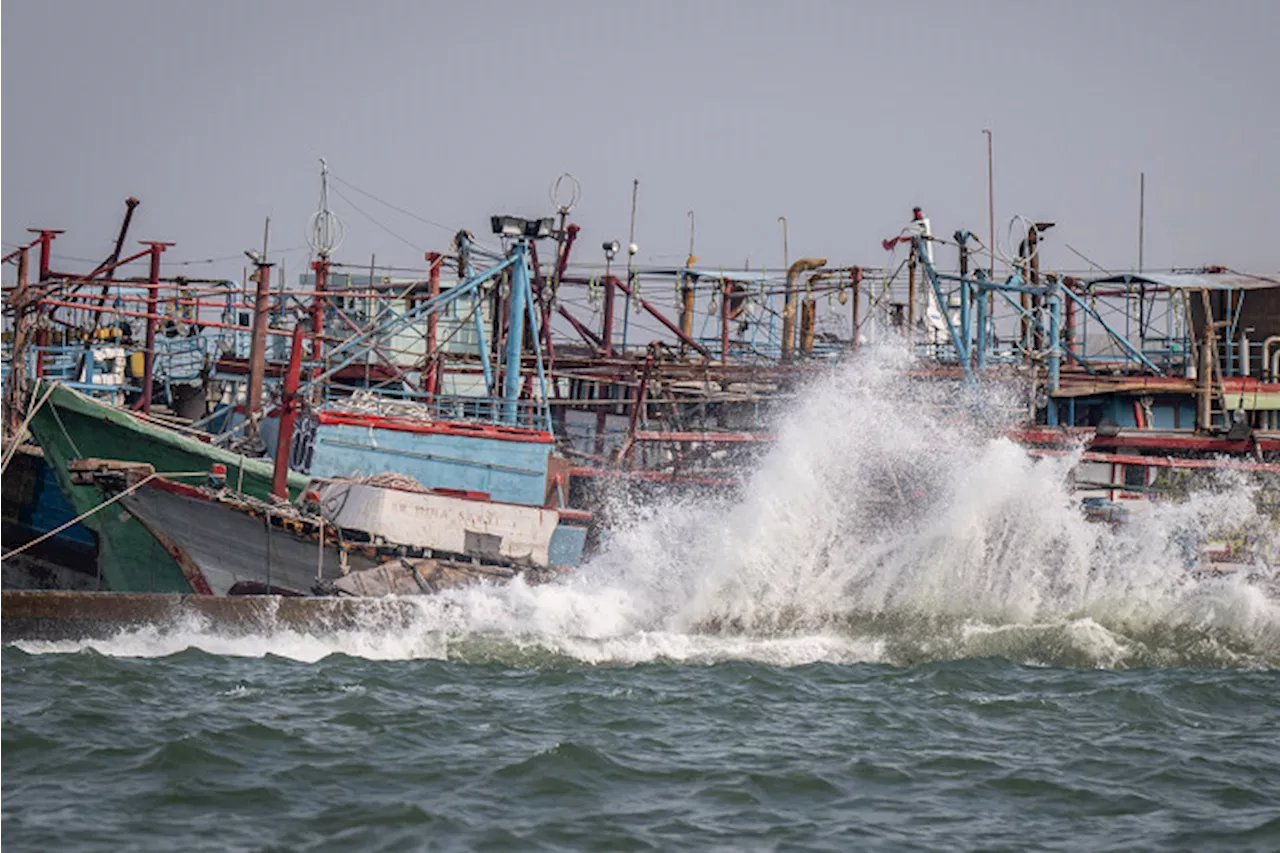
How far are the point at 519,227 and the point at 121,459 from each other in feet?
25.5

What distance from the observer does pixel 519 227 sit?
2655 cm

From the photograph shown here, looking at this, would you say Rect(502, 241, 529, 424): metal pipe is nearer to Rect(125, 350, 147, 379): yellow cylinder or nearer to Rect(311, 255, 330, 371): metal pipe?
Rect(311, 255, 330, 371): metal pipe

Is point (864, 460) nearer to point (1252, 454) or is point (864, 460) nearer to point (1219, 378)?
point (1252, 454)

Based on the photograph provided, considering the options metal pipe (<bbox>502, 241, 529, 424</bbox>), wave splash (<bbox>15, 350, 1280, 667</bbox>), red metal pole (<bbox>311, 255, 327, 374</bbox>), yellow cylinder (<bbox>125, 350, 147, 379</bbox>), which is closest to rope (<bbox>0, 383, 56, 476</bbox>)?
red metal pole (<bbox>311, 255, 327, 374</bbox>)

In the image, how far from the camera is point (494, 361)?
33219mm

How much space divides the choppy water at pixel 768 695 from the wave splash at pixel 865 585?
46 millimetres

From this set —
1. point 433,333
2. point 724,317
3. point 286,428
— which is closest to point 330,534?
point 286,428

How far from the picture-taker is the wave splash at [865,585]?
1678cm

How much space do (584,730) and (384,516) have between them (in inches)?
355

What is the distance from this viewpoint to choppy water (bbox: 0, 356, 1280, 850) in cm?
1002

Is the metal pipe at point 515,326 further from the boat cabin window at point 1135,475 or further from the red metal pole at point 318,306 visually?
the boat cabin window at point 1135,475

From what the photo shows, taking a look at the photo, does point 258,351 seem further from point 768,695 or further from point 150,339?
point 768,695

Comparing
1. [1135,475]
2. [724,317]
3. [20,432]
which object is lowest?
[1135,475]

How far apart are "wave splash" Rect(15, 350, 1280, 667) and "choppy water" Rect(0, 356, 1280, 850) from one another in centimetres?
5
